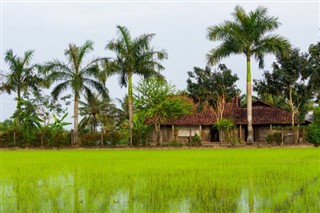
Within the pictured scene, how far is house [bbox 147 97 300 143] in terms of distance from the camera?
3781 centimetres

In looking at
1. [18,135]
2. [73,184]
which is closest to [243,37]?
[18,135]

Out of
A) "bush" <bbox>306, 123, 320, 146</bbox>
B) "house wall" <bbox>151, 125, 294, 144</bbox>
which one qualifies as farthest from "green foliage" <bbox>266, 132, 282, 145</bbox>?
"house wall" <bbox>151, 125, 294, 144</bbox>

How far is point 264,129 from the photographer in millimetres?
38844

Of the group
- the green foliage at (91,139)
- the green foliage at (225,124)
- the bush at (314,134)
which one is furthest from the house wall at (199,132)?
the bush at (314,134)

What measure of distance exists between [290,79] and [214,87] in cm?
589

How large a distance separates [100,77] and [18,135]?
655 cm

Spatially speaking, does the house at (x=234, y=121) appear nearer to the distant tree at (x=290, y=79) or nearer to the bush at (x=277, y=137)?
the distant tree at (x=290, y=79)

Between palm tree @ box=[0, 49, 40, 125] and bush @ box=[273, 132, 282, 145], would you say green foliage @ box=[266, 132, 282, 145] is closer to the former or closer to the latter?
bush @ box=[273, 132, 282, 145]

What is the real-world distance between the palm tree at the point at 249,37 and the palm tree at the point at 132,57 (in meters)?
4.34

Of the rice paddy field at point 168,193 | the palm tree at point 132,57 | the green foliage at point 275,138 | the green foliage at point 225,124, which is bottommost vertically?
the rice paddy field at point 168,193

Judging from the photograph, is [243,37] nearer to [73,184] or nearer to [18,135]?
[18,135]

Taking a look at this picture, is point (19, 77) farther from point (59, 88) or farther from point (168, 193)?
point (168, 193)

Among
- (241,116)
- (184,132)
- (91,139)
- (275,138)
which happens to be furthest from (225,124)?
(91,139)

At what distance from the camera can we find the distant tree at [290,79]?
37.3m
